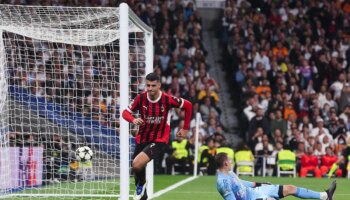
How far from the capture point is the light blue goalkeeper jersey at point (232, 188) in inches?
472

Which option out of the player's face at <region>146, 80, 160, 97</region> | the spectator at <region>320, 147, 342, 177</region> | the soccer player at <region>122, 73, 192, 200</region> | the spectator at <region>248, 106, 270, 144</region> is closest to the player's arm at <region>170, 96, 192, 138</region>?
the soccer player at <region>122, 73, 192, 200</region>

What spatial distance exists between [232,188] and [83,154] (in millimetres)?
5629

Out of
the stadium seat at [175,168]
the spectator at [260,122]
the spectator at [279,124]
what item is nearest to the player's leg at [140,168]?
the stadium seat at [175,168]

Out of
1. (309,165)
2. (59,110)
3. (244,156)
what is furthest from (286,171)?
(59,110)

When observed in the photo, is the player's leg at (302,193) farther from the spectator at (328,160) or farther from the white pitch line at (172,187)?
the spectator at (328,160)

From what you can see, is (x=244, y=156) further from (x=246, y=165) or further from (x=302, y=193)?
(x=302, y=193)

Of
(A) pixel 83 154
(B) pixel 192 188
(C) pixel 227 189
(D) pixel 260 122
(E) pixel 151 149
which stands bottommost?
(B) pixel 192 188

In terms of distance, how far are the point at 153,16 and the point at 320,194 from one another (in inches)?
716

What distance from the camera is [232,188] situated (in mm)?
12031

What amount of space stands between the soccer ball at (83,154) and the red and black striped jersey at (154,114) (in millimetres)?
3692

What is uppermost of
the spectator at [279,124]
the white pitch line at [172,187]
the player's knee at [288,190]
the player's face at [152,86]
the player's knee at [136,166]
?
the player's face at [152,86]

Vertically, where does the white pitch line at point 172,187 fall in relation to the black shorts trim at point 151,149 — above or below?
below

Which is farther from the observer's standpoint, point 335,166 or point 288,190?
point 335,166

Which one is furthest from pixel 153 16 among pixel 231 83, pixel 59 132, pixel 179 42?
pixel 59 132
